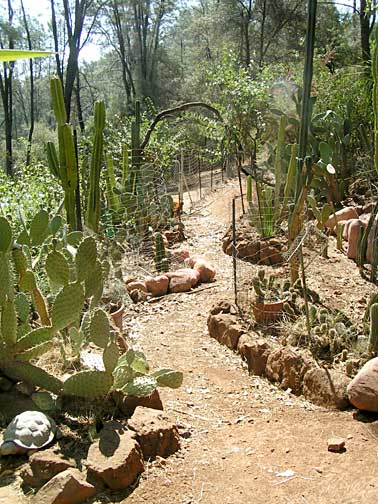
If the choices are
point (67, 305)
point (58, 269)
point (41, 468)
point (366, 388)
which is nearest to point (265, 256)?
point (366, 388)

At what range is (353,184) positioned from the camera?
272 inches

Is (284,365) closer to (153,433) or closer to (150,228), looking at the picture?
(153,433)

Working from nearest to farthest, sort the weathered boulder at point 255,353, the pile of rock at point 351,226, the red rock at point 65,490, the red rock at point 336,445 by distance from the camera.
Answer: the red rock at point 65,490, the red rock at point 336,445, the weathered boulder at point 255,353, the pile of rock at point 351,226

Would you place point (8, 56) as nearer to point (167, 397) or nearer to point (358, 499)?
point (358, 499)

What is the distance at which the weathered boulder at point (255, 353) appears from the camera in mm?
3641

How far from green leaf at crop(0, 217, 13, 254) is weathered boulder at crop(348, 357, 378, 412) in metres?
1.84

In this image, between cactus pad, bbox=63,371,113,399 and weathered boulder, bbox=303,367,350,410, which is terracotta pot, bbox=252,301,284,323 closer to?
weathered boulder, bbox=303,367,350,410

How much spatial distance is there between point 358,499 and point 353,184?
16.9ft

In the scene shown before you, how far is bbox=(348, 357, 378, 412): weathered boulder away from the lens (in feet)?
9.53

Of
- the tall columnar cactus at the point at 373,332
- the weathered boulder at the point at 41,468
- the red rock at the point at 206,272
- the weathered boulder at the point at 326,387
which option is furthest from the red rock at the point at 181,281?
the weathered boulder at the point at 41,468

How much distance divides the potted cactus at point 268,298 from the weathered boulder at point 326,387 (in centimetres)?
80

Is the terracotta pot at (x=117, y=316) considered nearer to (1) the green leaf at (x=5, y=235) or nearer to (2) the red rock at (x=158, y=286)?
(2) the red rock at (x=158, y=286)

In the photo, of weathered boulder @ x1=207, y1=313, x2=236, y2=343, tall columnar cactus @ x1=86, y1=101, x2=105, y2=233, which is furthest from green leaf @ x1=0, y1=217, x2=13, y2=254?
tall columnar cactus @ x1=86, y1=101, x2=105, y2=233

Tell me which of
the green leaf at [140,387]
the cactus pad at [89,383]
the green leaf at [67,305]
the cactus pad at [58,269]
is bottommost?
the green leaf at [140,387]
